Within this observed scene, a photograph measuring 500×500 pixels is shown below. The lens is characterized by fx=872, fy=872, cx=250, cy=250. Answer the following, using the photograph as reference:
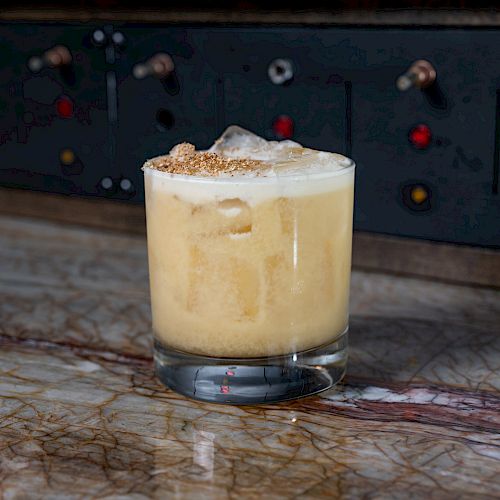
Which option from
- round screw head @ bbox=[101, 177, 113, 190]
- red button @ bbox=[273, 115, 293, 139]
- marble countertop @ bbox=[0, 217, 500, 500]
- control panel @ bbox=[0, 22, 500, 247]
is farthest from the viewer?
round screw head @ bbox=[101, 177, 113, 190]

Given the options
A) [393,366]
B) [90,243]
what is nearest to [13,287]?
[90,243]

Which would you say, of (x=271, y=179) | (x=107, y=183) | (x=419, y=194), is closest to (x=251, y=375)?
(x=271, y=179)

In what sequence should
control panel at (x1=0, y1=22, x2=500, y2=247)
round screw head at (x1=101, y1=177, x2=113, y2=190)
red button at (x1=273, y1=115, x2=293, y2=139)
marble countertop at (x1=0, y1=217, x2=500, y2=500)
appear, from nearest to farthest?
marble countertop at (x1=0, y1=217, x2=500, y2=500) → control panel at (x1=0, y1=22, x2=500, y2=247) → red button at (x1=273, y1=115, x2=293, y2=139) → round screw head at (x1=101, y1=177, x2=113, y2=190)

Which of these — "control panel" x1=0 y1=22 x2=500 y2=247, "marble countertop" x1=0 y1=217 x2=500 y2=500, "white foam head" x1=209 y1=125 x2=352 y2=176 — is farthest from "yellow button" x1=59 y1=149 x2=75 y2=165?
"white foam head" x1=209 y1=125 x2=352 y2=176

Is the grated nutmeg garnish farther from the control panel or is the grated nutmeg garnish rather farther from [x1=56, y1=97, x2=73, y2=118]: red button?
[x1=56, y1=97, x2=73, y2=118]: red button

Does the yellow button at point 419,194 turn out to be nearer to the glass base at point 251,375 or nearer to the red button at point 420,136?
the red button at point 420,136

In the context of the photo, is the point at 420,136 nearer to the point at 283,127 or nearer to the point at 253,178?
the point at 283,127
